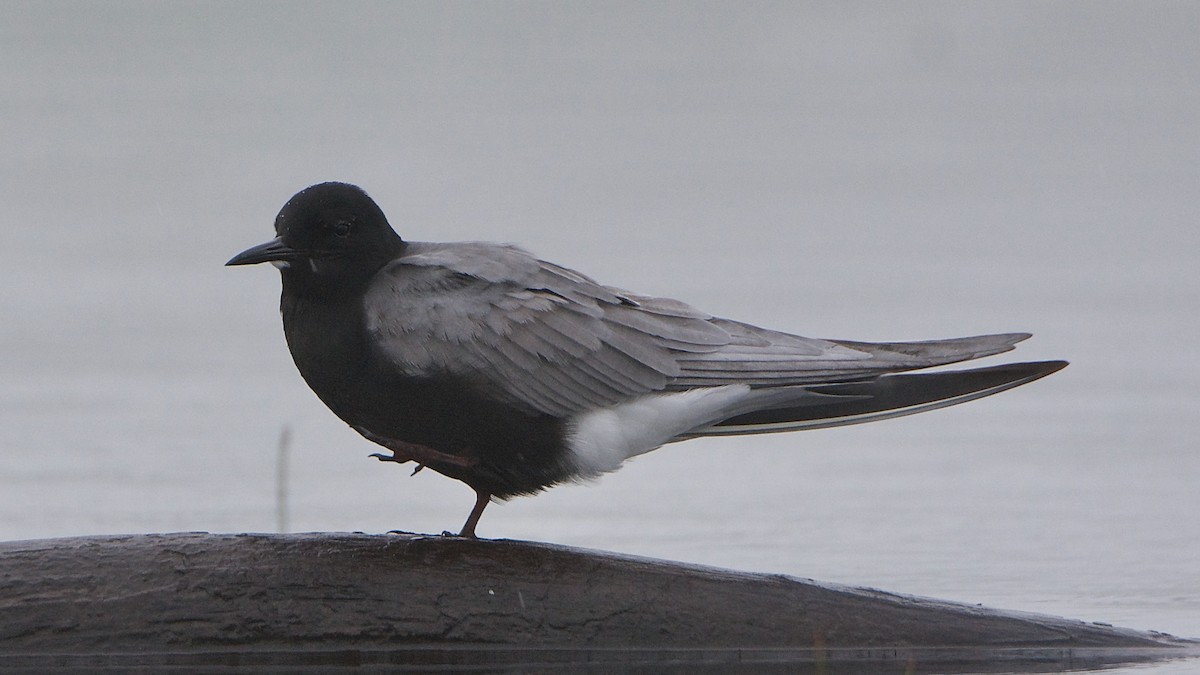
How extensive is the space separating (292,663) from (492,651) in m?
0.63

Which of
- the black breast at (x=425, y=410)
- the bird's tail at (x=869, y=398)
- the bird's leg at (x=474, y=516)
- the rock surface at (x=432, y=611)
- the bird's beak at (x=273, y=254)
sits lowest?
the rock surface at (x=432, y=611)

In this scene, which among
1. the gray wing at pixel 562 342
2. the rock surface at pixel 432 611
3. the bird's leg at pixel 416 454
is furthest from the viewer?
the gray wing at pixel 562 342

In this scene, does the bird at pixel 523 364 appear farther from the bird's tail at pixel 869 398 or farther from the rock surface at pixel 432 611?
the rock surface at pixel 432 611

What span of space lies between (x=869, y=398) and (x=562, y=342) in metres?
1.13

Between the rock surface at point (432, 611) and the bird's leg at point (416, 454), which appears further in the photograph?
the bird's leg at point (416, 454)

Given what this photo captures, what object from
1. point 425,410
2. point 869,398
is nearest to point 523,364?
point 425,410

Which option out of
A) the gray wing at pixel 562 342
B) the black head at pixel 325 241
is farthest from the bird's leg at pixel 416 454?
the black head at pixel 325 241

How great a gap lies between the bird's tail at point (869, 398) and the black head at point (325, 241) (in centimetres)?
135

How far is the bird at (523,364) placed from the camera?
638 cm

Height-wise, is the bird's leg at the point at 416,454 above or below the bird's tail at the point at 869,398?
below

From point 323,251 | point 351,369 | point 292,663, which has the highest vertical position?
point 323,251

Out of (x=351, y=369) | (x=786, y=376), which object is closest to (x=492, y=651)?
(x=351, y=369)

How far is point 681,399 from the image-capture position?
676 centimetres

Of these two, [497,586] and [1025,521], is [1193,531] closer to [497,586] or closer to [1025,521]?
[1025,521]
